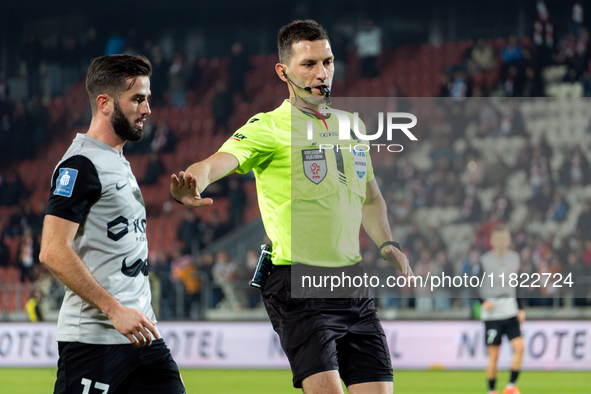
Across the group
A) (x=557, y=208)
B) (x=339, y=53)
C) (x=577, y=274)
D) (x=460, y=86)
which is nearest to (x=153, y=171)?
(x=339, y=53)

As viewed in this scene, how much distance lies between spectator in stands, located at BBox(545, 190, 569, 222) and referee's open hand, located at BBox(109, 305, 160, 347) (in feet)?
33.5

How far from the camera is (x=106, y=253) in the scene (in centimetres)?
350

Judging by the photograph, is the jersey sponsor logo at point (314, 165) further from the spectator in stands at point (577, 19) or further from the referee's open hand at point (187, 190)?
the spectator in stands at point (577, 19)

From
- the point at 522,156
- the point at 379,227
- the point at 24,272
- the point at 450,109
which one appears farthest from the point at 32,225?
the point at 379,227

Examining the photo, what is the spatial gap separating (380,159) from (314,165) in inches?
325

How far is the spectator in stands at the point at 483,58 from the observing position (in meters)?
17.7

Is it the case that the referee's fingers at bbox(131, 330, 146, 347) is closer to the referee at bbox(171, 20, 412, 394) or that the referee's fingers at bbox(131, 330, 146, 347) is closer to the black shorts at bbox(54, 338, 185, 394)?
the black shorts at bbox(54, 338, 185, 394)

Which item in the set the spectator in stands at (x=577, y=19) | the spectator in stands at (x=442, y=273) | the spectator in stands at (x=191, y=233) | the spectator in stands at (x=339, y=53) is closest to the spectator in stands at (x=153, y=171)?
the spectator in stands at (x=191, y=233)

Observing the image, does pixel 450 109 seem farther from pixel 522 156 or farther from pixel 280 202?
pixel 280 202

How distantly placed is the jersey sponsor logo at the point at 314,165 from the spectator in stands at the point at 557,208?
9452 mm

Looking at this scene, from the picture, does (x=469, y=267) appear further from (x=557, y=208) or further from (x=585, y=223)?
(x=585, y=223)

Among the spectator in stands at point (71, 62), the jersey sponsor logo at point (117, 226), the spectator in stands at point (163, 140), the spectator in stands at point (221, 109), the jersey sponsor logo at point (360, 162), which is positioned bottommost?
the jersey sponsor logo at point (117, 226)

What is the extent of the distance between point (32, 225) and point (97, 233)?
1475 centimetres

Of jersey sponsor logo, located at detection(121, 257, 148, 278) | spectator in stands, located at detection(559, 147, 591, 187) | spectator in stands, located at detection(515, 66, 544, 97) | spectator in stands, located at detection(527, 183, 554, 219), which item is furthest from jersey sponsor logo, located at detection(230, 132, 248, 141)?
spectator in stands, located at detection(515, 66, 544, 97)
